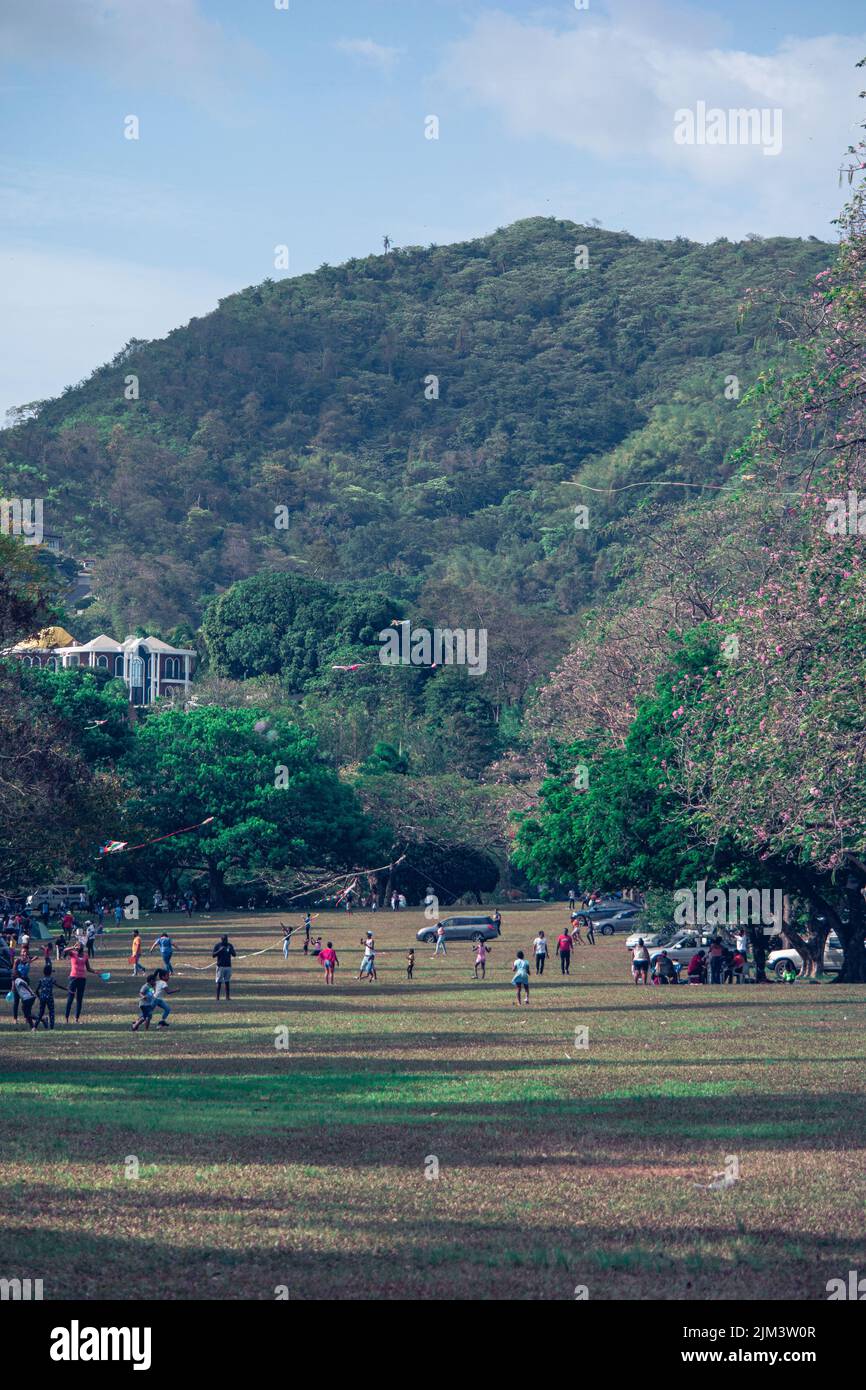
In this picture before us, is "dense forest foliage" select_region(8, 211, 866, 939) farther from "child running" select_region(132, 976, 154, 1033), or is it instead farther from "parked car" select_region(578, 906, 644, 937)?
"child running" select_region(132, 976, 154, 1033)

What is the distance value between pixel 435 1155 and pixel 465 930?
5557 centimetres

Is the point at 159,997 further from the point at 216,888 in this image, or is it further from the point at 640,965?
the point at 216,888

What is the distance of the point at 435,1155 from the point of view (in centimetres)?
1750

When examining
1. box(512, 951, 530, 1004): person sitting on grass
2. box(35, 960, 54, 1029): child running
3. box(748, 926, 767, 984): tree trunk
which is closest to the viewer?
box(35, 960, 54, 1029): child running

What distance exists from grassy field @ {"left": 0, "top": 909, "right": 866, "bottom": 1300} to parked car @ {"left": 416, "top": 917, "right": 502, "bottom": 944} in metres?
35.0

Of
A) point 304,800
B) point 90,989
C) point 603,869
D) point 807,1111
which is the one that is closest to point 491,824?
point 304,800

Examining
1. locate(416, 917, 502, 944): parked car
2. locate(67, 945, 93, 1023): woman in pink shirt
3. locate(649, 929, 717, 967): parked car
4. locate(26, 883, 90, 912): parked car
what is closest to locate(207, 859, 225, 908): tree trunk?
locate(26, 883, 90, 912): parked car

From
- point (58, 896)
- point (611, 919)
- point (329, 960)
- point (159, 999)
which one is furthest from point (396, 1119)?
point (58, 896)

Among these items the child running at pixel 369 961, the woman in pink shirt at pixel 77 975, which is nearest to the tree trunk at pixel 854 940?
the child running at pixel 369 961

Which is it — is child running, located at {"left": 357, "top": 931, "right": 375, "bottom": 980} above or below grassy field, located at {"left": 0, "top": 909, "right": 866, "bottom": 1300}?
below

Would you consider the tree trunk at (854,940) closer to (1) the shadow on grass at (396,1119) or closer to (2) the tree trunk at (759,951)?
(2) the tree trunk at (759,951)

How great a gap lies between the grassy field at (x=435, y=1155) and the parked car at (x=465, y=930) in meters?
35.0

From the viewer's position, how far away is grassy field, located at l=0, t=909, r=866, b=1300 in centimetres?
1227

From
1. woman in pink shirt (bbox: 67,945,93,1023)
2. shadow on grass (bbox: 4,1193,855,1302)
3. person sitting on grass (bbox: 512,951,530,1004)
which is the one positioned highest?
shadow on grass (bbox: 4,1193,855,1302)
